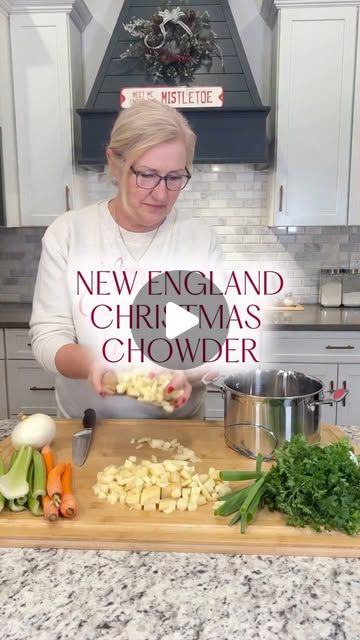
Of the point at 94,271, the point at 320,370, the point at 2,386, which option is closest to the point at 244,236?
the point at 320,370

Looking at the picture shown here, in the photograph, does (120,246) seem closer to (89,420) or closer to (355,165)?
(89,420)

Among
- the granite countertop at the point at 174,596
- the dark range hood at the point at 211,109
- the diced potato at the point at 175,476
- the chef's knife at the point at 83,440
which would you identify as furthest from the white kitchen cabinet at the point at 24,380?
the granite countertop at the point at 174,596

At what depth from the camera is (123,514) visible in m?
0.97

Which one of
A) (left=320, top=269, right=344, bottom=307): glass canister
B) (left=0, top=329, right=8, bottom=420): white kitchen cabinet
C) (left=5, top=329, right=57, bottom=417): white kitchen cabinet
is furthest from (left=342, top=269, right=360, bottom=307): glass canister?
(left=0, top=329, right=8, bottom=420): white kitchen cabinet

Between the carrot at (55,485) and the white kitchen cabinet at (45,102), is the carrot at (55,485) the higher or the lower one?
the lower one

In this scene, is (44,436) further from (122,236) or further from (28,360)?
(28,360)

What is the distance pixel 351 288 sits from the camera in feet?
9.71

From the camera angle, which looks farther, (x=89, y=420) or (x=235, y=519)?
A: (x=89, y=420)

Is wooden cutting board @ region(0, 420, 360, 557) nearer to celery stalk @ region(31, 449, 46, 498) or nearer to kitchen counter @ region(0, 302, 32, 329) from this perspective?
celery stalk @ region(31, 449, 46, 498)

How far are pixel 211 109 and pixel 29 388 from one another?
157cm

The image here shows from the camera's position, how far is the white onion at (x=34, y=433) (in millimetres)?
1196

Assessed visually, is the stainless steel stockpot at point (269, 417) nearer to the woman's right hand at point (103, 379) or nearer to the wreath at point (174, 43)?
the woman's right hand at point (103, 379)

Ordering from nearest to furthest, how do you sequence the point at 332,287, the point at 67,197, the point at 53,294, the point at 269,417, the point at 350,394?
1. the point at 269,417
2. the point at 53,294
3. the point at 350,394
4. the point at 67,197
5. the point at 332,287

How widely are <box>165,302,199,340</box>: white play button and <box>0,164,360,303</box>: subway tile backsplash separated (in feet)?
5.07
